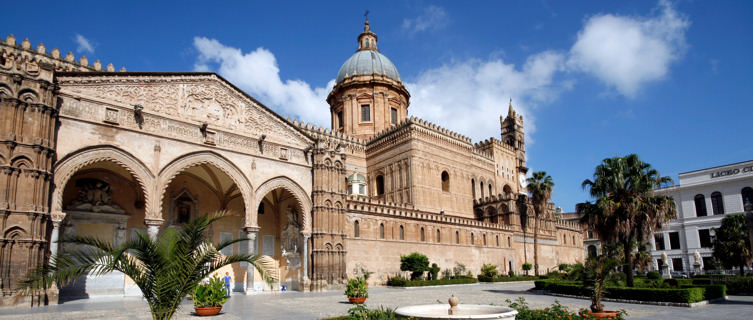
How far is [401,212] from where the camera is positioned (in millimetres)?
32969

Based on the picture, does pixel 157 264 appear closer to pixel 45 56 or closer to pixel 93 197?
pixel 93 197

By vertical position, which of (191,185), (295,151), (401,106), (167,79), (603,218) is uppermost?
(401,106)

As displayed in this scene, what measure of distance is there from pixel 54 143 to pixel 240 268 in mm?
11790

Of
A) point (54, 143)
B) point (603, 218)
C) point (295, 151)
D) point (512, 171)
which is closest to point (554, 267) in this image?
point (512, 171)

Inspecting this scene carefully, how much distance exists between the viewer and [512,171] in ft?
177

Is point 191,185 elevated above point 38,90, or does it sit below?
below

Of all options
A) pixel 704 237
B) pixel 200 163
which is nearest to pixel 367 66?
pixel 200 163

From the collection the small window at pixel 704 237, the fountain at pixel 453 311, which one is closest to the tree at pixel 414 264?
the fountain at pixel 453 311

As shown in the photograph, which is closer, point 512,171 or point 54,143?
point 54,143

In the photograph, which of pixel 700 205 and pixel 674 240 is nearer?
pixel 700 205

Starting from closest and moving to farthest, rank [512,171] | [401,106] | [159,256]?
1. [159,256]
2. [401,106]
3. [512,171]

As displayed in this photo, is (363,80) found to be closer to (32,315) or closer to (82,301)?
(82,301)

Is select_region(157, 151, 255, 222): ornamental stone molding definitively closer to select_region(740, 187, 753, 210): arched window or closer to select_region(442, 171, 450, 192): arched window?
select_region(442, 171, 450, 192): arched window

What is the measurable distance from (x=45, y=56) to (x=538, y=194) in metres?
37.9
